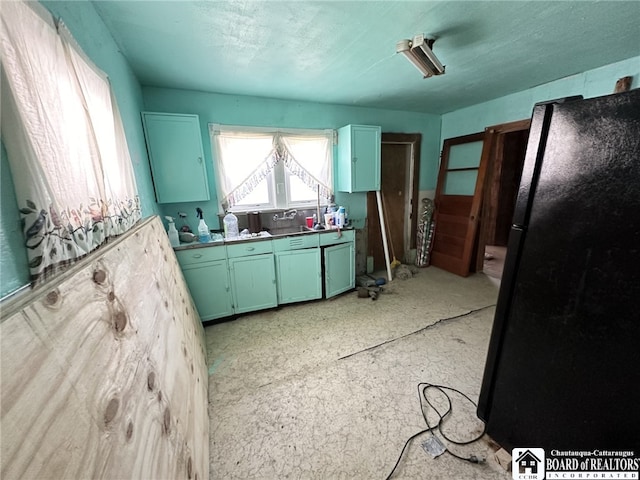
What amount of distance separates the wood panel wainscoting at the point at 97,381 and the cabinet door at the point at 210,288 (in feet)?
4.08

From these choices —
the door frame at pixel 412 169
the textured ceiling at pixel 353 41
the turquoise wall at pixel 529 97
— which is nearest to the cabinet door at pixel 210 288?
the textured ceiling at pixel 353 41

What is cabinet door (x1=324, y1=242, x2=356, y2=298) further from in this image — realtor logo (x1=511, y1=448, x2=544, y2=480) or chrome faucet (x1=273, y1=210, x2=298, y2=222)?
realtor logo (x1=511, y1=448, x2=544, y2=480)

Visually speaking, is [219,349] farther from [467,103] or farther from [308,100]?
[467,103]

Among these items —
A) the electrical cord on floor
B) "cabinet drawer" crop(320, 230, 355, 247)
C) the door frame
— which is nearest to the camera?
the electrical cord on floor

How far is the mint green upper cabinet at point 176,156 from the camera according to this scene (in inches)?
92.1

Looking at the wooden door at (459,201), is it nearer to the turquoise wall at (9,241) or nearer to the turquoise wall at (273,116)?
the turquoise wall at (273,116)

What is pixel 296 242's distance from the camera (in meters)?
2.79

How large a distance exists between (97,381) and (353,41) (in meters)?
2.31

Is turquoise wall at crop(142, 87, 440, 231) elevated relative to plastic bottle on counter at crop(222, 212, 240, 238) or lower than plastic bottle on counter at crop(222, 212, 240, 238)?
elevated

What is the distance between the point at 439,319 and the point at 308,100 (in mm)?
3014

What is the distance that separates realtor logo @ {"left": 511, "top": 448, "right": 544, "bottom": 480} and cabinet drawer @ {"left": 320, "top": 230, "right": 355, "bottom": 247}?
86.9 inches

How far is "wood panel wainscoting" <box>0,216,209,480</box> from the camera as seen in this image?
420 mm

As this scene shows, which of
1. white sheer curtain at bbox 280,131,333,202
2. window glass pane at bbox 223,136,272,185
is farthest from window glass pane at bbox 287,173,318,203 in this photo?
window glass pane at bbox 223,136,272,185

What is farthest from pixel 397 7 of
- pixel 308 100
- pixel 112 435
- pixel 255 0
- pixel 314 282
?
pixel 314 282
